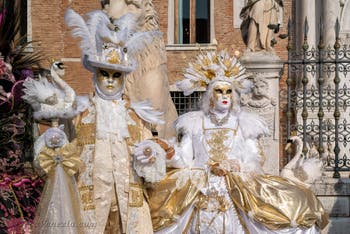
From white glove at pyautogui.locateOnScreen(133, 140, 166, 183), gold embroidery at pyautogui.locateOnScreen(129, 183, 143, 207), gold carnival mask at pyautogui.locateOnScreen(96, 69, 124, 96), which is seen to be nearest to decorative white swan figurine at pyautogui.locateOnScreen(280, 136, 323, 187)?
white glove at pyautogui.locateOnScreen(133, 140, 166, 183)

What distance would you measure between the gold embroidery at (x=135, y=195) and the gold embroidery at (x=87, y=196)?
32 centimetres

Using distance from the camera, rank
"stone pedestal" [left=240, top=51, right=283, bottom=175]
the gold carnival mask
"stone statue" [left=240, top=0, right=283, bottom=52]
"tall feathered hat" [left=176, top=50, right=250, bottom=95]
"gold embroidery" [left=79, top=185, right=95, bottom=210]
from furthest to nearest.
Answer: "stone statue" [left=240, top=0, right=283, bottom=52] → "stone pedestal" [left=240, top=51, right=283, bottom=175] → "tall feathered hat" [left=176, top=50, right=250, bottom=95] → the gold carnival mask → "gold embroidery" [left=79, top=185, right=95, bottom=210]

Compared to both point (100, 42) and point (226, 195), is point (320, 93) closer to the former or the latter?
point (226, 195)

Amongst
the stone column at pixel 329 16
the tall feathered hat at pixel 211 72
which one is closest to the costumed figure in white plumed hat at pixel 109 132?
the tall feathered hat at pixel 211 72

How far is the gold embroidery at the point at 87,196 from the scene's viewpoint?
727 centimetres

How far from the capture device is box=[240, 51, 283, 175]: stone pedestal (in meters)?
10.4

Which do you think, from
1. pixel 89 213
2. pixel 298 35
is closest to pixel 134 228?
pixel 89 213

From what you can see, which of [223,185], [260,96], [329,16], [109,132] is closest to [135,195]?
[109,132]

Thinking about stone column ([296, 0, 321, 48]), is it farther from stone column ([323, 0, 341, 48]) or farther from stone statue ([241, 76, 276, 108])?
stone statue ([241, 76, 276, 108])

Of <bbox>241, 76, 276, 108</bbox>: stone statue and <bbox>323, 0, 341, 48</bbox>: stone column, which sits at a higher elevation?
<bbox>323, 0, 341, 48</bbox>: stone column

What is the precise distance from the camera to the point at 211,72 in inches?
328

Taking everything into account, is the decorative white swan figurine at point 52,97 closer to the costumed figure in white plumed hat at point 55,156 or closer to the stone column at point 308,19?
the costumed figure in white plumed hat at point 55,156

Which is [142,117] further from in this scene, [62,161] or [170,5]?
[170,5]

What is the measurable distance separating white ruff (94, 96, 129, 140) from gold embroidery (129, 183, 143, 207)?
421 millimetres
